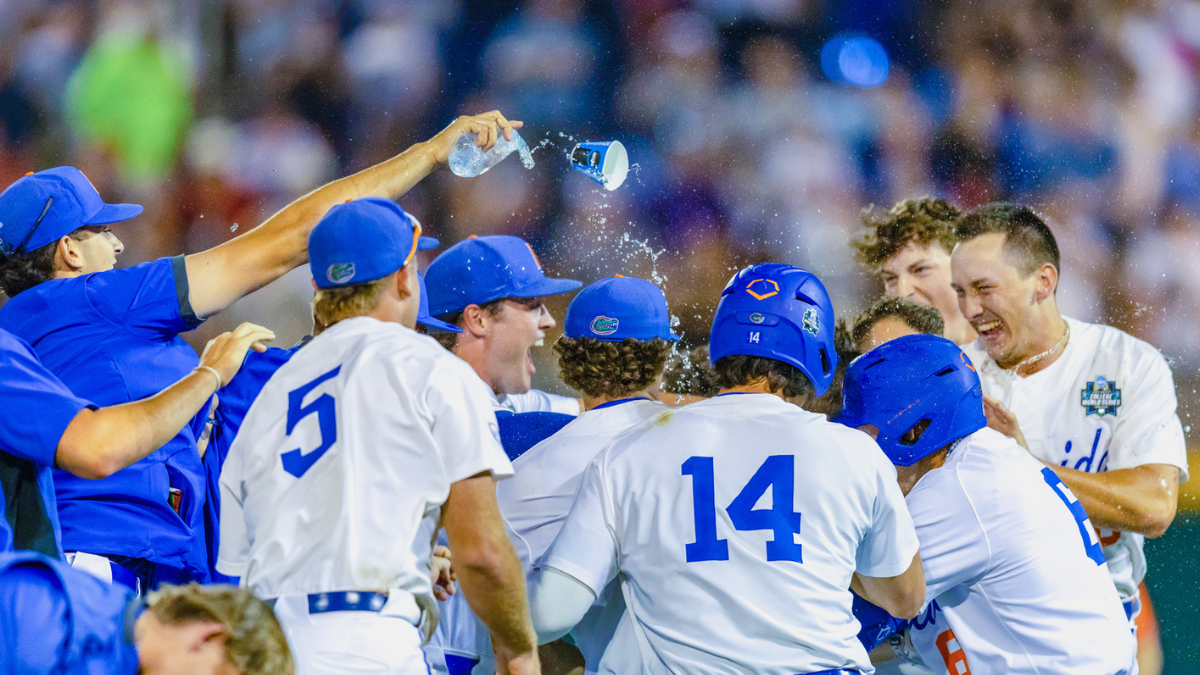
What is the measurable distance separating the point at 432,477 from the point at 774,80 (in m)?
8.36

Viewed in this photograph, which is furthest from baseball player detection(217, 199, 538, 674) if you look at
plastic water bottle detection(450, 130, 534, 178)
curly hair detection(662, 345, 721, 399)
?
curly hair detection(662, 345, 721, 399)

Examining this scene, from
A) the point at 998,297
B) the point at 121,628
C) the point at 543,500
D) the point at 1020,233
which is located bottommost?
the point at 121,628

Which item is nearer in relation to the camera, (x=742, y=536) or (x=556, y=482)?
(x=742, y=536)

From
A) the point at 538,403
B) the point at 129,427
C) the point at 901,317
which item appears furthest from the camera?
the point at 538,403

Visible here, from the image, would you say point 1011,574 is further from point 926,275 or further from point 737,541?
point 926,275

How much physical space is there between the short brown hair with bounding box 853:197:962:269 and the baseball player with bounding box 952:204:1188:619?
0.76 meters

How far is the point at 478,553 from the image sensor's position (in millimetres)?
2330

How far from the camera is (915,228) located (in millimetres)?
6105

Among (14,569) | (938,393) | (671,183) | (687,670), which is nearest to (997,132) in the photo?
(671,183)

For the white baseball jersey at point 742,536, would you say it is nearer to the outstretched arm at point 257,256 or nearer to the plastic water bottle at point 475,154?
the outstretched arm at point 257,256

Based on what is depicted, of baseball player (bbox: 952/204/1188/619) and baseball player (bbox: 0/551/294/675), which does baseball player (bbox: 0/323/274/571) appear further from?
baseball player (bbox: 952/204/1188/619)

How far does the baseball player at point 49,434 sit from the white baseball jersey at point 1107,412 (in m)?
3.98

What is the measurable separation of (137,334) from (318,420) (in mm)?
1211

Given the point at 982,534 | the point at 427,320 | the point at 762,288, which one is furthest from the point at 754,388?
the point at 427,320
